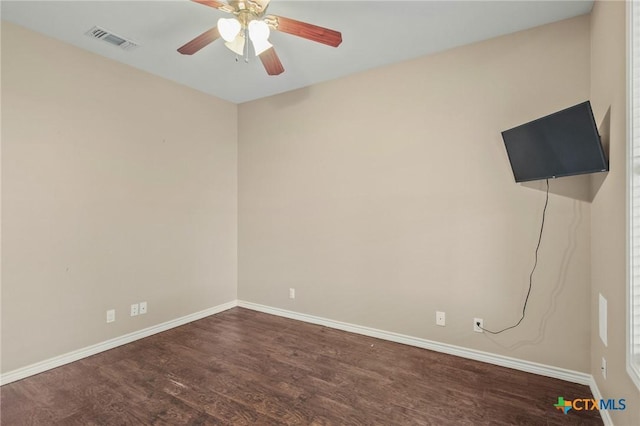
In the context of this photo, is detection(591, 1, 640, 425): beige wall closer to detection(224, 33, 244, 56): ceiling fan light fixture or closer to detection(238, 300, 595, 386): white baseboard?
detection(238, 300, 595, 386): white baseboard

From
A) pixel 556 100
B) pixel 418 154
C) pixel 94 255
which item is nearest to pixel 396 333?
pixel 418 154

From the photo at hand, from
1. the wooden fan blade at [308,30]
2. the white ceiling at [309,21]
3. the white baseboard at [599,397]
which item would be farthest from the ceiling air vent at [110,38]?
the white baseboard at [599,397]

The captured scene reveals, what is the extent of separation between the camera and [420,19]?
7.96 ft

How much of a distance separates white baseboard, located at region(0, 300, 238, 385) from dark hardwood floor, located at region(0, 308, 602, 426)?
0.06 m

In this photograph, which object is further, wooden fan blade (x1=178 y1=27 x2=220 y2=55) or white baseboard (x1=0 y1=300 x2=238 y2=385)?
white baseboard (x1=0 y1=300 x2=238 y2=385)

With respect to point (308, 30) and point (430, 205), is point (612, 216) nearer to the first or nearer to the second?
point (430, 205)

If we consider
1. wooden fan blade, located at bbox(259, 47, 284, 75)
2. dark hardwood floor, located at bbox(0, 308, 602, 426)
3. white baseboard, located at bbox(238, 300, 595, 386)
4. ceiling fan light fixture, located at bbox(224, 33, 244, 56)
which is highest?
ceiling fan light fixture, located at bbox(224, 33, 244, 56)

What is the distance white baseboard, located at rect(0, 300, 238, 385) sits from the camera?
8.00 ft

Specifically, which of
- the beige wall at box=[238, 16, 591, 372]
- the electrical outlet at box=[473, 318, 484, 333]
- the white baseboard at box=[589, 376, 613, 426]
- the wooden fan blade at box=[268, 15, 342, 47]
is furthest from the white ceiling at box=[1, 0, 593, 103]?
the white baseboard at box=[589, 376, 613, 426]

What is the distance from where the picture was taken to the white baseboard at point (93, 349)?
2438mm

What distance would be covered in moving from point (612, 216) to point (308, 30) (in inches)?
85.5

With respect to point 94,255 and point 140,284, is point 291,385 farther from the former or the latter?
point 94,255

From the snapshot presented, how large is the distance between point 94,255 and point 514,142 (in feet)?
12.5

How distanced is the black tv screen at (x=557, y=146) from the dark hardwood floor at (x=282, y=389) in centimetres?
162
